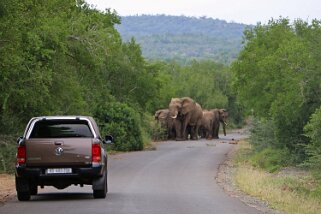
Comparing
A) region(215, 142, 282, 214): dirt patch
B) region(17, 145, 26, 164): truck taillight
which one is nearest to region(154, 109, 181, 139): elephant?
region(215, 142, 282, 214): dirt patch

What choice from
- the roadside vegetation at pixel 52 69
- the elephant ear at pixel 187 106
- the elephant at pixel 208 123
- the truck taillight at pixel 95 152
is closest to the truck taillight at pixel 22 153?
the truck taillight at pixel 95 152

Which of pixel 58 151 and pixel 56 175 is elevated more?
pixel 58 151

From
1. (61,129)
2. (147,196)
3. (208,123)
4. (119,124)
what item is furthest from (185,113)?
(61,129)

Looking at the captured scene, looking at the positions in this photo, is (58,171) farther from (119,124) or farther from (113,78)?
(113,78)

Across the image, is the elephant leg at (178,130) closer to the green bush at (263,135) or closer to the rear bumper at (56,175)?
the green bush at (263,135)

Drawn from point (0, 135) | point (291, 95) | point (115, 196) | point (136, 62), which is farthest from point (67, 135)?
point (136, 62)

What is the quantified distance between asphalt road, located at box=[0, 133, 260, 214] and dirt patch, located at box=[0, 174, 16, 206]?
2.29ft

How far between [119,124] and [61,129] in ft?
90.0

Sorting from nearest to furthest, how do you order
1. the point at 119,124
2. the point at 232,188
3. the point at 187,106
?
the point at 232,188 → the point at 119,124 → the point at 187,106

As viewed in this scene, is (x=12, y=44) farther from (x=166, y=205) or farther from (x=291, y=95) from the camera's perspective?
(x=291, y=95)

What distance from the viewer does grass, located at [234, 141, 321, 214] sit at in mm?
18953

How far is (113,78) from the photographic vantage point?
53594 millimetres

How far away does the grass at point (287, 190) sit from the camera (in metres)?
19.0

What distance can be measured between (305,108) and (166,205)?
19312 millimetres
